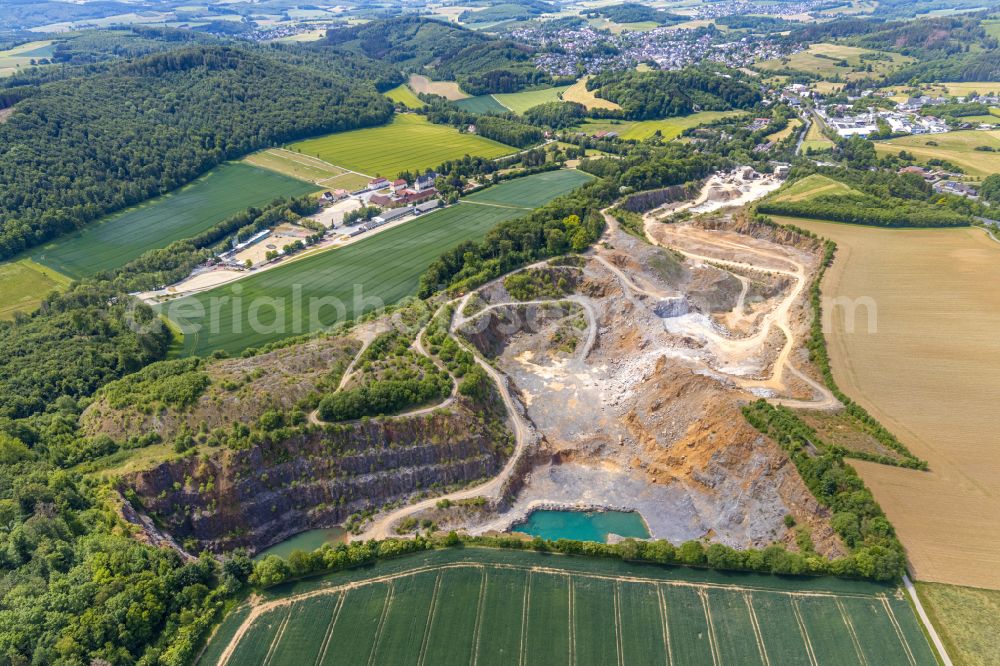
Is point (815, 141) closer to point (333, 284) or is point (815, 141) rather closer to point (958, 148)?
point (958, 148)

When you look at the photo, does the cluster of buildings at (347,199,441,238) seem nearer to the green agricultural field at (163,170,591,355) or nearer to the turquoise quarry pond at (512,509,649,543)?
the green agricultural field at (163,170,591,355)

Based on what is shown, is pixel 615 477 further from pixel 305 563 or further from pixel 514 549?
pixel 305 563

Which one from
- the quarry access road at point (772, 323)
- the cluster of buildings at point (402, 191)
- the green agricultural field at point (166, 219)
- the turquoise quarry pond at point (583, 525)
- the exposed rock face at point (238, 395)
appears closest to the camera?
the turquoise quarry pond at point (583, 525)

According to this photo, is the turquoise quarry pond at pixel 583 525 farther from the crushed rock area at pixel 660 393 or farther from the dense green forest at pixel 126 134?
the dense green forest at pixel 126 134

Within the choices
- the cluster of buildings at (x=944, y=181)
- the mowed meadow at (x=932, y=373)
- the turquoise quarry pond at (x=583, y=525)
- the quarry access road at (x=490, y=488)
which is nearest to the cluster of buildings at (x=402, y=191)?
the quarry access road at (x=490, y=488)

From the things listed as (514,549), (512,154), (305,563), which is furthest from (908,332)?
(512,154)

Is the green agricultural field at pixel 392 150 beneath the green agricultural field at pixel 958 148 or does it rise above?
beneath
